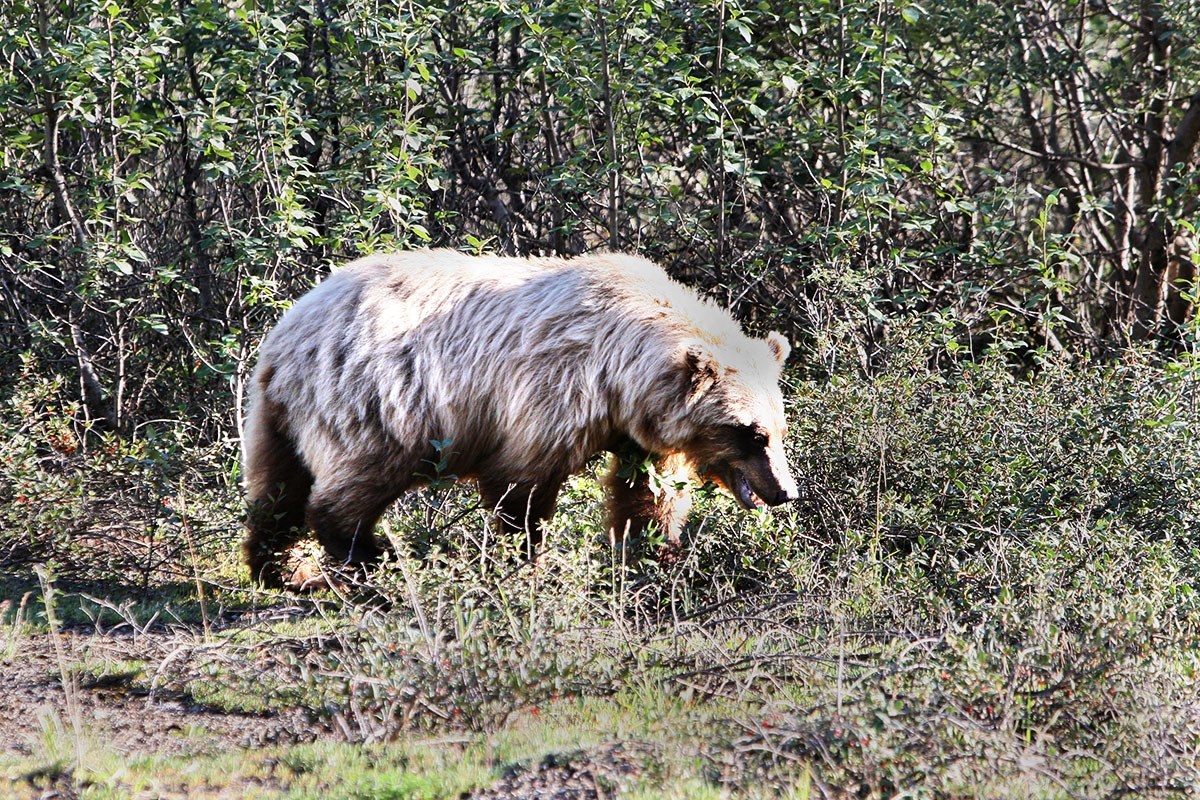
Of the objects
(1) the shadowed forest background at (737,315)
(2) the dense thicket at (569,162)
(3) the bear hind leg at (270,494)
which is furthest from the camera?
(2) the dense thicket at (569,162)

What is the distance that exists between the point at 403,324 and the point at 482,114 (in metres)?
4.39

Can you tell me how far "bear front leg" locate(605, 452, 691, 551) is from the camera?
633cm

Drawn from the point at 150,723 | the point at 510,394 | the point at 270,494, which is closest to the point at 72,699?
the point at 150,723

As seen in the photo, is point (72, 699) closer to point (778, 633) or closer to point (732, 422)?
point (778, 633)

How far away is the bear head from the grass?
42cm

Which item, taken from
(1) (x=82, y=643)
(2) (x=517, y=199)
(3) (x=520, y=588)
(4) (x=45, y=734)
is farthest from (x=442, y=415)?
(2) (x=517, y=199)

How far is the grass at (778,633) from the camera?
397 cm

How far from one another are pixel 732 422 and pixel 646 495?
2.52ft

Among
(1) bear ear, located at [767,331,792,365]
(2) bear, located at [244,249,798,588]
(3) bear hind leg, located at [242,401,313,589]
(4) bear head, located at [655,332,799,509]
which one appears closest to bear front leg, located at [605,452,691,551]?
(2) bear, located at [244,249,798,588]

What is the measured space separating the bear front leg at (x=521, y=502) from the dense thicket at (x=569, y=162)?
2.55 m

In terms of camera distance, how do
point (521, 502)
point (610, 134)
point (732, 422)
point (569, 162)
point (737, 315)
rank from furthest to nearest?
1. point (737, 315)
2. point (569, 162)
3. point (610, 134)
4. point (521, 502)
5. point (732, 422)

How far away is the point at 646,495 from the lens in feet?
21.2

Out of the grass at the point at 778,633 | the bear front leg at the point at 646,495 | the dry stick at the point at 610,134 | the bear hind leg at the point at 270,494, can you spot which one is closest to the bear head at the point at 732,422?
the bear front leg at the point at 646,495

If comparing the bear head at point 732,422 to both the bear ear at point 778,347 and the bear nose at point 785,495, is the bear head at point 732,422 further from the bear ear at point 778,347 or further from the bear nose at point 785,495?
the bear ear at point 778,347
